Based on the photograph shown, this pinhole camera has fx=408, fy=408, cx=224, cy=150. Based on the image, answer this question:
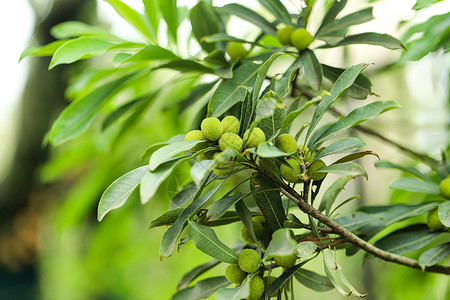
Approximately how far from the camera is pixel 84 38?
1.91 ft

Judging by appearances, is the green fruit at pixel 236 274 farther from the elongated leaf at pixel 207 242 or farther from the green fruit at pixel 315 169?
the green fruit at pixel 315 169

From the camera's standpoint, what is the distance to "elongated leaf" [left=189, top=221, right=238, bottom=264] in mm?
444

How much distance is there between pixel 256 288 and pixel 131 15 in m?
0.51

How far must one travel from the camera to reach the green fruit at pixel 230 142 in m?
0.42

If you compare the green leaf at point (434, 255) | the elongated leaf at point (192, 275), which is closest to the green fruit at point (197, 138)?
the elongated leaf at point (192, 275)

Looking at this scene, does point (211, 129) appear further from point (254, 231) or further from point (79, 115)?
point (79, 115)

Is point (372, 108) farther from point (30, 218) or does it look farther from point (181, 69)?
point (30, 218)

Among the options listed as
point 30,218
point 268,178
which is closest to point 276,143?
point 268,178

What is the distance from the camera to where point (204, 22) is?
0.66 meters

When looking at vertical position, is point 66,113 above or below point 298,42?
below

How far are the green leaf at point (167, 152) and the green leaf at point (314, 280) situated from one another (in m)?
0.26

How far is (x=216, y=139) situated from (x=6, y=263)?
196cm

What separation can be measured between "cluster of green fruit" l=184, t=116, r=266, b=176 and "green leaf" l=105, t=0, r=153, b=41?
1.13 feet

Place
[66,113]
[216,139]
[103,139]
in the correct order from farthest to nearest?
[103,139], [66,113], [216,139]
